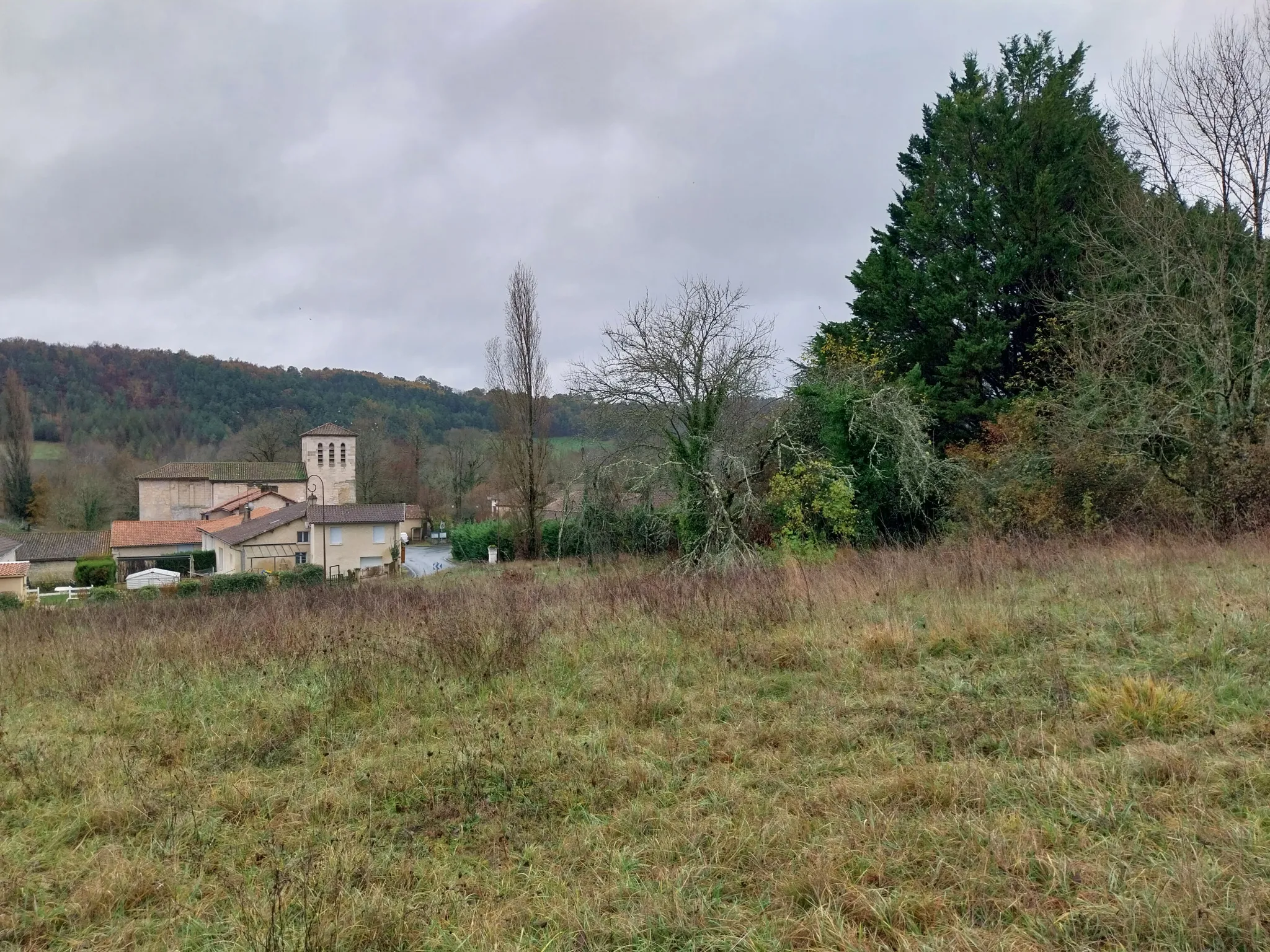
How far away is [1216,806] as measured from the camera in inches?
113

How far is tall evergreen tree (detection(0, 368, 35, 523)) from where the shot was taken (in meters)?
50.1

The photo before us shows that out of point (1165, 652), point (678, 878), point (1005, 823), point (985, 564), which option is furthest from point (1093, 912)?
point (985, 564)

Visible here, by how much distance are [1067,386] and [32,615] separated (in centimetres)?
2041

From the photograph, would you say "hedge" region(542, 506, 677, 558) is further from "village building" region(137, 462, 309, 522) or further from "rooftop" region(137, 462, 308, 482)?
"rooftop" region(137, 462, 308, 482)

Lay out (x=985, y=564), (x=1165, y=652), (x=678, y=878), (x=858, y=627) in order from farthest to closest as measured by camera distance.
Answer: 1. (x=985, y=564)
2. (x=858, y=627)
3. (x=1165, y=652)
4. (x=678, y=878)

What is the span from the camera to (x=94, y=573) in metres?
37.4

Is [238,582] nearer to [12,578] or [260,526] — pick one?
[12,578]

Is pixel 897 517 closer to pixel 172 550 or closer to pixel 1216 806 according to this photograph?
pixel 1216 806

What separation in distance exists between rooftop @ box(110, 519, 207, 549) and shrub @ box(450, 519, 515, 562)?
64.2ft

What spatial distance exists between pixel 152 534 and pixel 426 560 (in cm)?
1748

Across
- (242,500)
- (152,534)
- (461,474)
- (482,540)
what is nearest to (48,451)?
(242,500)

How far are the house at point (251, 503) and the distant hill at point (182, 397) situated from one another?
18329mm

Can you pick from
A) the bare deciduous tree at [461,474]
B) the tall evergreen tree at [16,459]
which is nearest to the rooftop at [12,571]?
the tall evergreen tree at [16,459]

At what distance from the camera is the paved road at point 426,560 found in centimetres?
3622
